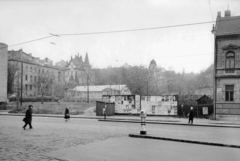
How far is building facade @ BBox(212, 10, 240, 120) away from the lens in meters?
26.5

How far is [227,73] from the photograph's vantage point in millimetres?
27062

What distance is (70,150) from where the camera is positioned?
8.38 m

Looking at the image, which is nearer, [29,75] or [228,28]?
[228,28]

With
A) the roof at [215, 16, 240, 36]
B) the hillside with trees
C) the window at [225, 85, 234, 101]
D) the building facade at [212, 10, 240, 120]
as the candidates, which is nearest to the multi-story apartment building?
the hillside with trees

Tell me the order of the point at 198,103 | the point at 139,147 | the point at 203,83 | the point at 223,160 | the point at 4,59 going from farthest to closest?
1. the point at 203,83
2. the point at 4,59
3. the point at 198,103
4. the point at 139,147
5. the point at 223,160

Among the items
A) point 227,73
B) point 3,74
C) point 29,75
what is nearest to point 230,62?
point 227,73

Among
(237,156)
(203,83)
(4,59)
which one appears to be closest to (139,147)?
(237,156)

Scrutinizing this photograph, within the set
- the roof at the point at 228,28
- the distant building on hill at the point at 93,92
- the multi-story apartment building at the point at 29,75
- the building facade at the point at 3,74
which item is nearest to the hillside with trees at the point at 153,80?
the distant building on hill at the point at 93,92

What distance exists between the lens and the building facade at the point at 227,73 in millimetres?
26547

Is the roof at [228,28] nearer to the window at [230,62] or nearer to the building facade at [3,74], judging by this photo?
the window at [230,62]

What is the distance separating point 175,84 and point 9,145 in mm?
71454

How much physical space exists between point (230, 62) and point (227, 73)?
135 cm

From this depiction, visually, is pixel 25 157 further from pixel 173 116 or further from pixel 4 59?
pixel 4 59

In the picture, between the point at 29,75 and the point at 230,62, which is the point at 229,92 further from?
the point at 29,75
